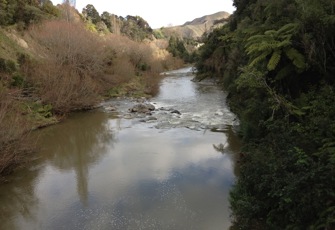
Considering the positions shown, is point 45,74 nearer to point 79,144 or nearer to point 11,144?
point 79,144

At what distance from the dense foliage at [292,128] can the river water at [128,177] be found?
4.39ft

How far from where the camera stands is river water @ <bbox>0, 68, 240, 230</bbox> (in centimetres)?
901

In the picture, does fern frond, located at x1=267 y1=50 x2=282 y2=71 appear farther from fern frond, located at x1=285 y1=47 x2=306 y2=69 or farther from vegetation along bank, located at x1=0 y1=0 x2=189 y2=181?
vegetation along bank, located at x1=0 y1=0 x2=189 y2=181

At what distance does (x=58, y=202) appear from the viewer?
10.0 meters

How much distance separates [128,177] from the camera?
38.0 feet

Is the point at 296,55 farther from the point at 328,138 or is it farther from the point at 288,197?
the point at 288,197

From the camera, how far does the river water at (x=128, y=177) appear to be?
29.6ft

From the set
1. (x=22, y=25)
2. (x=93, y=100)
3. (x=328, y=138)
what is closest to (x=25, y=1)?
(x=22, y=25)

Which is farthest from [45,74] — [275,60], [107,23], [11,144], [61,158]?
[107,23]

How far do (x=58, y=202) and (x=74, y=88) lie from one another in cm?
1300

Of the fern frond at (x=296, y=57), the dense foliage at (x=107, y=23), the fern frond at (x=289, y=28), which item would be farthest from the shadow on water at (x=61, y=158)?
the dense foliage at (x=107, y=23)

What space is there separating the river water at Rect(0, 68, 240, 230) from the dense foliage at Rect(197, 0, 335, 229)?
1.34m

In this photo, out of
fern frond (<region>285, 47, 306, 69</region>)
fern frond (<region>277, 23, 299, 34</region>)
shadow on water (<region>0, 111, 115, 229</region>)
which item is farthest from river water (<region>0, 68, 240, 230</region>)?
fern frond (<region>277, 23, 299, 34</region>)

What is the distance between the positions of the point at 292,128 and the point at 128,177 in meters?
5.83
